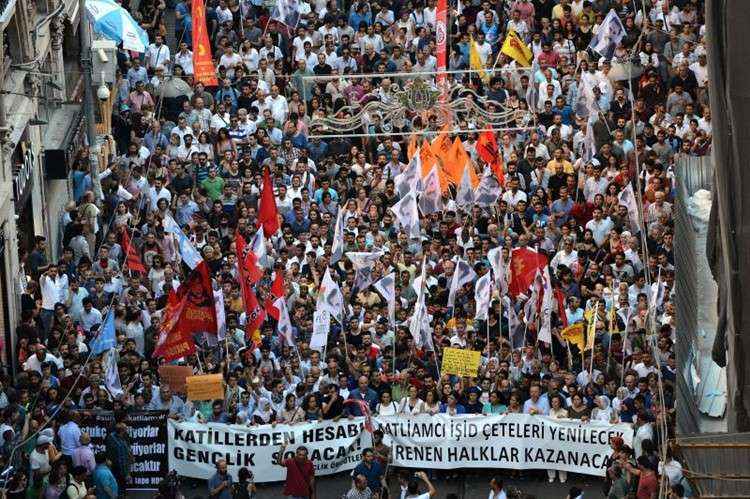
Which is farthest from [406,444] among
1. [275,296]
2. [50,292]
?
[50,292]

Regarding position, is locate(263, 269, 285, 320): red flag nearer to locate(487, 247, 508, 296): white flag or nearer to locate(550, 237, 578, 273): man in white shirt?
locate(487, 247, 508, 296): white flag

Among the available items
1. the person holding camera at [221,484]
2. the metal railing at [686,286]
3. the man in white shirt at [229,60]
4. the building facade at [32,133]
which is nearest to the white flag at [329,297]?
the person holding camera at [221,484]

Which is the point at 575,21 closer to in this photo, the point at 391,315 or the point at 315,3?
the point at 315,3

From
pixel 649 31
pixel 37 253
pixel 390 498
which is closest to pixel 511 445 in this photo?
pixel 390 498

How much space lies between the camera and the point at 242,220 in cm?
3603

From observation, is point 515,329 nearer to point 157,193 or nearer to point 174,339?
point 174,339

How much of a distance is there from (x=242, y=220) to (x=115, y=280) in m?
2.54

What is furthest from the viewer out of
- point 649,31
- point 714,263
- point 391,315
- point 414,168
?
point 649,31

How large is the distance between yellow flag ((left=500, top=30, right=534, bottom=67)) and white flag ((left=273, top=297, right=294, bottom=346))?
983 centimetres

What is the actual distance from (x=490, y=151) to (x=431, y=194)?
173 cm

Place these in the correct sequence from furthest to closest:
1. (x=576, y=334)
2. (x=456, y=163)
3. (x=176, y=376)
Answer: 1. (x=456, y=163)
2. (x=576, y=334)
3. (x=176, y=376)

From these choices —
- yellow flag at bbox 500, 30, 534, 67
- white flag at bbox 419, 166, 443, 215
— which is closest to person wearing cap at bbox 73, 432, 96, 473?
white flag at bbox 419, 166, 443, 215

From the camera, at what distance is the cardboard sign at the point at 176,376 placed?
3108cm

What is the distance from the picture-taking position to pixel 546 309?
32188mm
